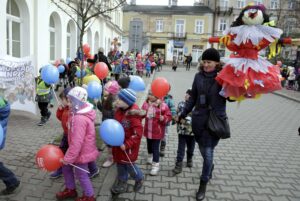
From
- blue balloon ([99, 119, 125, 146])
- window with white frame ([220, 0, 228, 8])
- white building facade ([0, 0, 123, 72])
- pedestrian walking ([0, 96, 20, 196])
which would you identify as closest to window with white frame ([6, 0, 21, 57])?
white building facade ([0, 0, 123, 72])

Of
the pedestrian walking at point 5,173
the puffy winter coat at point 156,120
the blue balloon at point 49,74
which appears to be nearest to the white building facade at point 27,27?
the blue balloon at point 49,74

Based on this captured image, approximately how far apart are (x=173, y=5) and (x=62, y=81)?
155 feet

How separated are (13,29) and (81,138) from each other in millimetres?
9460

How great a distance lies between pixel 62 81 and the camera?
12.3m

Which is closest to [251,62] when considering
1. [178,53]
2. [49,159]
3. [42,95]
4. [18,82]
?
[49,159]

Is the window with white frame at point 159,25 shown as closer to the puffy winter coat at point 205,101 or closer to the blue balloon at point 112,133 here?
the puffy winter coat at point 205,101

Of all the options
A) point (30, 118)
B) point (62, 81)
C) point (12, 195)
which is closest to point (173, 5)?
point (62, 81)

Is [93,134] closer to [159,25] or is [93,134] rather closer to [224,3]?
[159,25]

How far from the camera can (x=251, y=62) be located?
3.14 meters

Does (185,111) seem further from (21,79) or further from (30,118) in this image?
(30,118)

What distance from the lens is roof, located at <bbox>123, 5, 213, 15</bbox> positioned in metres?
49.6

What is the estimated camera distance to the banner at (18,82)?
21.1 ft

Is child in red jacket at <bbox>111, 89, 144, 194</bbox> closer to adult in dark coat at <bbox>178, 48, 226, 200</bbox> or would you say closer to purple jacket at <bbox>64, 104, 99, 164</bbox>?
purple jacket at <bbox>64, 104, 99, 164</bbox>

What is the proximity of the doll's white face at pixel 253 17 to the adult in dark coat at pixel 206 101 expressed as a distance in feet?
1.73
